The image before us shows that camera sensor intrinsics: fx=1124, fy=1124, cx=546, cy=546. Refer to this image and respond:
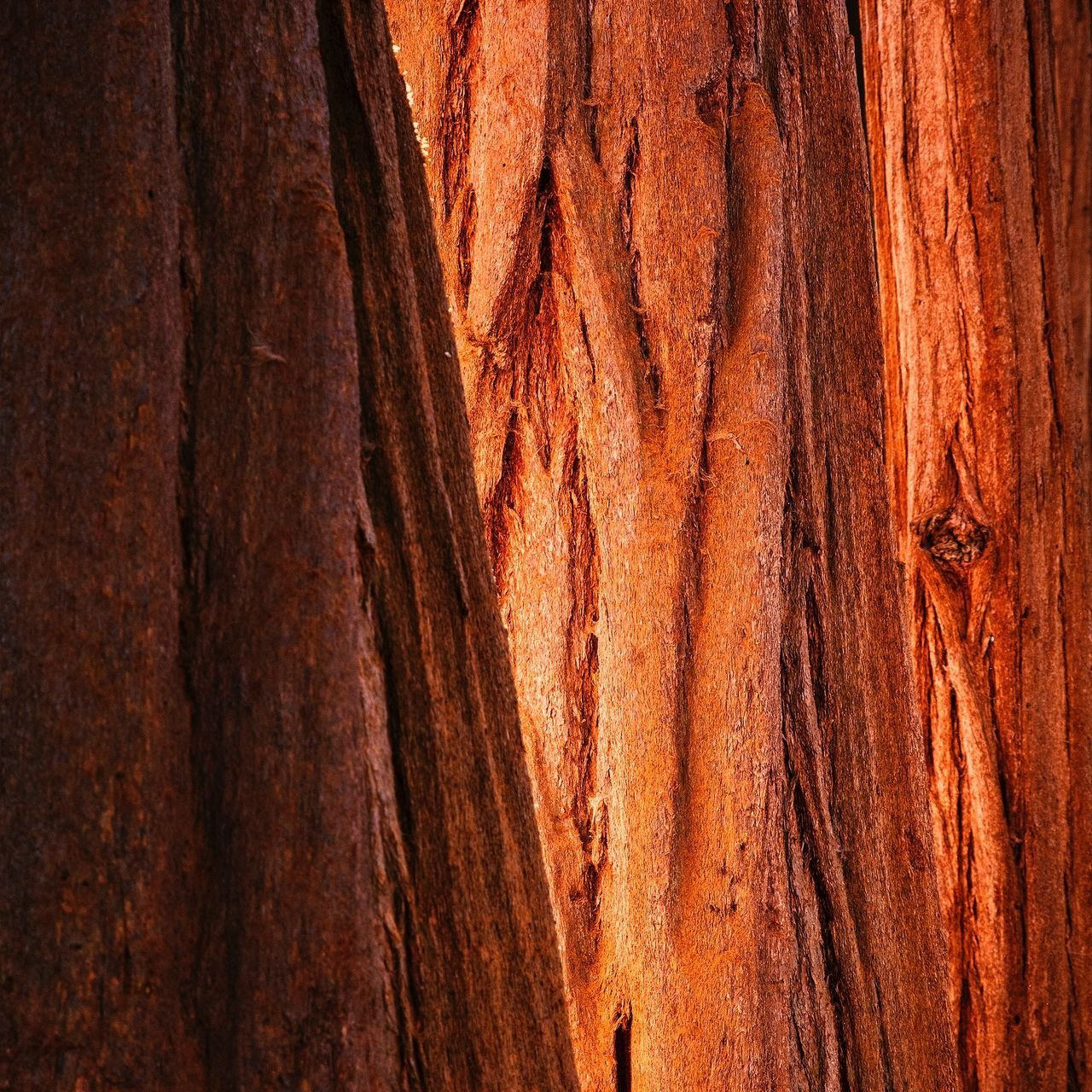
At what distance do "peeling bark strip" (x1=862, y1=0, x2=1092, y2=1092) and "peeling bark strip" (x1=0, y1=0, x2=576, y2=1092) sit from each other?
142 centimetres

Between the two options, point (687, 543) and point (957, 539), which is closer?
point (687, 543)

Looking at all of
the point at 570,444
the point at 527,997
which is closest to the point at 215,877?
the point at 527,997

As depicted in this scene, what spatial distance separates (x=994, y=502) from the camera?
6.60 feet

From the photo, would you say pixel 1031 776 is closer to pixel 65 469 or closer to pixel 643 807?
pixel 643 807

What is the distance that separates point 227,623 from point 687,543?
2.27 feet

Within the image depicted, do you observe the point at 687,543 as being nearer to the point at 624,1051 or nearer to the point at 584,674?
the point at 584,674

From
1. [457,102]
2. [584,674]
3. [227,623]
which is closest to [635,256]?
[457,102]

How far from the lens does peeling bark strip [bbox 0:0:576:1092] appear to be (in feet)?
2.02

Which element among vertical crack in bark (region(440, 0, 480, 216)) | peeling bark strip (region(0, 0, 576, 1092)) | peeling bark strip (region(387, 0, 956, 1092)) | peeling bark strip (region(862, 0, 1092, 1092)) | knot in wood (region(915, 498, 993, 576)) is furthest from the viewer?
knot in wood (region(915, 498, 993, 576))

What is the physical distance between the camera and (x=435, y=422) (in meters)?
0.80

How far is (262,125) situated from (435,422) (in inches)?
8.7

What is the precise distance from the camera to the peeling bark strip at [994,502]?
1902 mm

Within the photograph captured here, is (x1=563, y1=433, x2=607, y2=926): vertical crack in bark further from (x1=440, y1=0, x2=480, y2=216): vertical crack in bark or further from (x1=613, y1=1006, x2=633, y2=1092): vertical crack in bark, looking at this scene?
(x1=440, y1=0, x2=480, y2=216): vertical crack in bark

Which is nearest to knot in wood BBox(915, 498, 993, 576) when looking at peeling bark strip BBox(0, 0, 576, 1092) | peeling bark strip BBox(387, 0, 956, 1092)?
peeling bark strip BBox(387, 0, 956, 1092)
